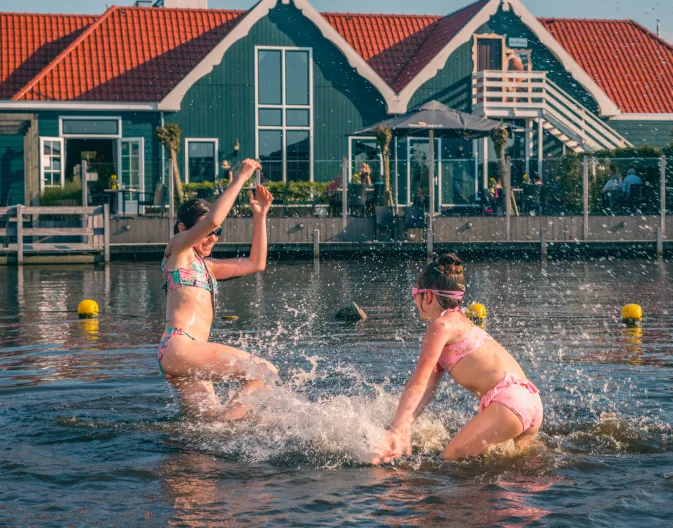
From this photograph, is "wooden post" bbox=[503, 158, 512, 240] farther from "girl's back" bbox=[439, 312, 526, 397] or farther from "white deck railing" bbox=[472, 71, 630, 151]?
"girl's back" bbox=[439, 312, 526, 397]

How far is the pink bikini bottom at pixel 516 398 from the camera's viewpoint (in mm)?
6426

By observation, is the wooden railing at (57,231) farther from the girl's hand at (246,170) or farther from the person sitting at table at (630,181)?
the girl's hand at (246,170)

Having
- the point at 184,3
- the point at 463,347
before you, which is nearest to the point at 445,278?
the point at 463,347

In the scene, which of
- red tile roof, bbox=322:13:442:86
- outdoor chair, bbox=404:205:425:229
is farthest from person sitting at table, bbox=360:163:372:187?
red tile roof, bbox=322:13:442:86

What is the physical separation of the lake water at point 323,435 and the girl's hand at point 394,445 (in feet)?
0.55

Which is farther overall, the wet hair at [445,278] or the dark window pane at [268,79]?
the dark window pane at [268,79]

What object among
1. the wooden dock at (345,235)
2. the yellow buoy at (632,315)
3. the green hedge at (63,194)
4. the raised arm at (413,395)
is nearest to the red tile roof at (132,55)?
the green hedge at (63,194)

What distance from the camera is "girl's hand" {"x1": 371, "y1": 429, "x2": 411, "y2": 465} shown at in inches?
248

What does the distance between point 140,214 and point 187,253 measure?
21.7 meters

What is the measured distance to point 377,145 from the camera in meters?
35.4

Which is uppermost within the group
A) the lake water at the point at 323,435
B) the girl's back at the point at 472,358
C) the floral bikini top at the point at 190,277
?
the floral bikini top at the point at 190,277

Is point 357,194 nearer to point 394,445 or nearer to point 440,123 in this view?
point 440,123

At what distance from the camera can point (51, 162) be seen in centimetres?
3331

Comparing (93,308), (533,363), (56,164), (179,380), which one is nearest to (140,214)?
(56,164)
